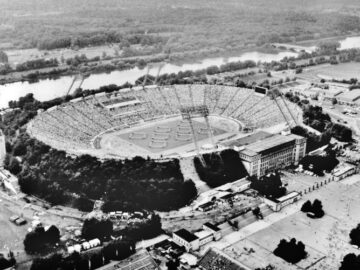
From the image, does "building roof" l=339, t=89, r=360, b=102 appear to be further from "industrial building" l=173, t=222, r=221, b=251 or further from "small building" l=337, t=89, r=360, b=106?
"industrial building" l=173, t=222, r=221, b=251

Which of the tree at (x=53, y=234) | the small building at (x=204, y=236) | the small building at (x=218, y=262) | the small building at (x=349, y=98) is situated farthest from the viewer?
the small building at (x=349, y=98)

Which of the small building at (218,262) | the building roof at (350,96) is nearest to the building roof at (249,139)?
the small building at (218,262)

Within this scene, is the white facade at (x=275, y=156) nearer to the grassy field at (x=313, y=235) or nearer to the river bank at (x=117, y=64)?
the grassy field at (x=313, y=235)

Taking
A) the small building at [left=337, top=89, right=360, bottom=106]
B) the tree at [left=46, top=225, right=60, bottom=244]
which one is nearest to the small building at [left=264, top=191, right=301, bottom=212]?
the tree at [left=46, top=225, right=60, bottom=244]

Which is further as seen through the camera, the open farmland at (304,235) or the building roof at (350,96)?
the building roof at (350,96)

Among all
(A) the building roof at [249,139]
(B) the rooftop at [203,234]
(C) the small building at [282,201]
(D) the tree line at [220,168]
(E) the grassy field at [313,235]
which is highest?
(A) the building roof at [249,139]

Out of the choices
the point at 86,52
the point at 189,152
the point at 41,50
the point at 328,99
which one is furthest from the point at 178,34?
the point at 189,152

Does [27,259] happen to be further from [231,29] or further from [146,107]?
[231,29]
